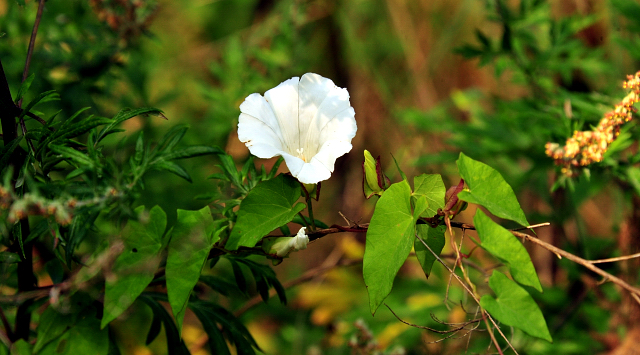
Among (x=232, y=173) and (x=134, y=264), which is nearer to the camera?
(x=134, y=264)

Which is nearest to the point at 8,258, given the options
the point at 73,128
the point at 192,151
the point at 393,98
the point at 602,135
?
the point at 73,128

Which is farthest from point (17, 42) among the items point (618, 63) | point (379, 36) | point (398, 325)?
point (618, 63)

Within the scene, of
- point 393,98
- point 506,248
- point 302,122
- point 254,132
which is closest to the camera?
point 506,248

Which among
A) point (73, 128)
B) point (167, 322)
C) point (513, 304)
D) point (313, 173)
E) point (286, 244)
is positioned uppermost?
point (73, 128)

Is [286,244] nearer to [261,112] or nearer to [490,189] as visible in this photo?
[261,112]

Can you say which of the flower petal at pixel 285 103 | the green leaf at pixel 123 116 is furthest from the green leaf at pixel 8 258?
the flower petal at pixel 285 103

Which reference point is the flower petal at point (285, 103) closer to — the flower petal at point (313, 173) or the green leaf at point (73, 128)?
the flower petal at point (313, 173)

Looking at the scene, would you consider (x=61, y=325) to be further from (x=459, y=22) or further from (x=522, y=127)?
(x=459, y=22)
